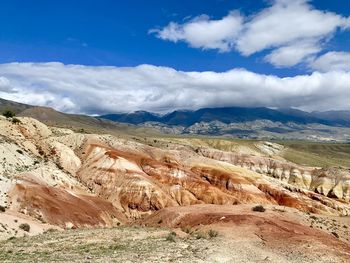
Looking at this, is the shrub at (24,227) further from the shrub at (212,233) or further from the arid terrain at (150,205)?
the shrub at (212,233)

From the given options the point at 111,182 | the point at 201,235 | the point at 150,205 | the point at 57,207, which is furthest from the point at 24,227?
the point at 111,182

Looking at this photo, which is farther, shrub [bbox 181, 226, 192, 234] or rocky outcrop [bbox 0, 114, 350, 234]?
rocky outcrop [bbox 0, 114, 350, 234]

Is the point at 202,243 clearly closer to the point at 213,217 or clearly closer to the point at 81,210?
the point at 213,217

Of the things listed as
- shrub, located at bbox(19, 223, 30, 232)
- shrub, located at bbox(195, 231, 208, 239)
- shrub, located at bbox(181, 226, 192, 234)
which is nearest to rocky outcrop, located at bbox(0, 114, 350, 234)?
shrub, located at bbox(19, 223, 30, 232)

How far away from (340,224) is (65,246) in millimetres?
40653

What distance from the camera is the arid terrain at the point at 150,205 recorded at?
37.1m

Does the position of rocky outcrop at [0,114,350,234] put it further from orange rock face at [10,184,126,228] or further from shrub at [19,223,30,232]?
shrub at [19,223,30,232]

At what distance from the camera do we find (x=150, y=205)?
276 ft

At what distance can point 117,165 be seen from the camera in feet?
300

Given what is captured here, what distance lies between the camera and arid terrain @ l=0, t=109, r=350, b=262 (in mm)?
37062

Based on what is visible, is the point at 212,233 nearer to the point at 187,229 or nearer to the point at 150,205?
the point at 187,229

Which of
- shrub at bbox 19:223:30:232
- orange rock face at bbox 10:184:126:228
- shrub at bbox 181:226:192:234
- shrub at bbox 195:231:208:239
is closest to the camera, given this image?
shrub at bbox 195:231:208:239

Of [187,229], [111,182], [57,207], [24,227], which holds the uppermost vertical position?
[187,229]

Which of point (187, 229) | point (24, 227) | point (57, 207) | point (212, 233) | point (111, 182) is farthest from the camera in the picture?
point (111, 182)
